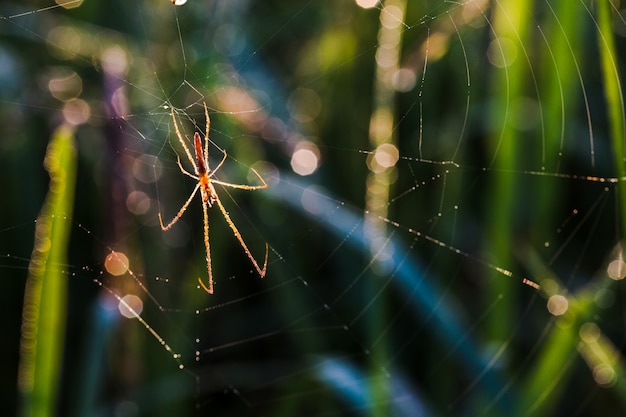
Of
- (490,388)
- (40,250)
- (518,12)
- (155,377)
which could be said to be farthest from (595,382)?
(40,250)

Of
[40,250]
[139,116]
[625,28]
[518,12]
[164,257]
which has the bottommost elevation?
[40,250]

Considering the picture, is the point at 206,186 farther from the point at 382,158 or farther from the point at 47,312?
the point at 47,312

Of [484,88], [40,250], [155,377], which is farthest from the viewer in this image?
[484,88]

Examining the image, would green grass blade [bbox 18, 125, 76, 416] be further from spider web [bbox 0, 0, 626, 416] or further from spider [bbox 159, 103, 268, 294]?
spider [bbox 159, 103, 268, 294]

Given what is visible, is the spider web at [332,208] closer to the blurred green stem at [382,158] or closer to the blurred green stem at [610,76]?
the blurred green stem at [382,158]

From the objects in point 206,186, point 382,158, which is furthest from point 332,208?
point 206,186

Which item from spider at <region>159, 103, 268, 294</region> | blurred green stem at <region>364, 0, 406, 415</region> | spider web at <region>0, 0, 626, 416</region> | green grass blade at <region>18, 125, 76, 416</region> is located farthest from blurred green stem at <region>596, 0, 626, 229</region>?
green grass blade at <region>18, 125, 76, 416</region>

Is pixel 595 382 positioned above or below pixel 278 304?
below

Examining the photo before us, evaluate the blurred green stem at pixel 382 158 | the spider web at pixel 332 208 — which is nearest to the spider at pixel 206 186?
the spider web at pixel 332 208

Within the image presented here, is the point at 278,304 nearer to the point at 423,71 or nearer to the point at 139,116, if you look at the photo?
the point at 139,116
